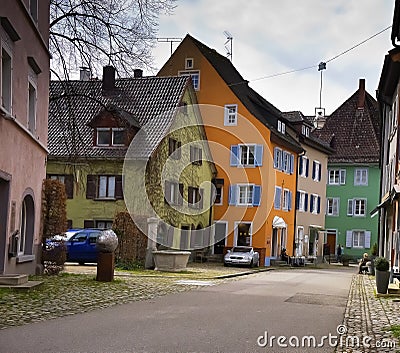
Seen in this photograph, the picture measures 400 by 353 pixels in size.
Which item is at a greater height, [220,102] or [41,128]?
[220,102]

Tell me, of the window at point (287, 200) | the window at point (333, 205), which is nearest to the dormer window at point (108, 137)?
the window at point (287, 200)

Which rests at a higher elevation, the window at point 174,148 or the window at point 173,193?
the window at point 174,148

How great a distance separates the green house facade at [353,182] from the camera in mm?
64750

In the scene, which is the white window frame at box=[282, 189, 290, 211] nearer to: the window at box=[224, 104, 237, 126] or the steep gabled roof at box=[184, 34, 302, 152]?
the steep gabled roof at box=[184, 34, 302, 152]

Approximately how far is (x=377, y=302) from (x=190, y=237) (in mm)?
24907

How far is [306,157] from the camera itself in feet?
184

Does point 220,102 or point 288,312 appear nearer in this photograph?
point 288,312

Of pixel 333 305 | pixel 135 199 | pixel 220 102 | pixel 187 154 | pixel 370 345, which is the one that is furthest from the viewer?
pixel 220 102

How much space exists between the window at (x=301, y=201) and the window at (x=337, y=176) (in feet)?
35.1

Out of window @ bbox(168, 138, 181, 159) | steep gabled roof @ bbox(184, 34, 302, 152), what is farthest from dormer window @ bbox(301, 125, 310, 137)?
window @ bbox(168, 138, 181, 159)

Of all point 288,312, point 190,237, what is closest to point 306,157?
point 190,237

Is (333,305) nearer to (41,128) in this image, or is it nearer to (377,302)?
(377,302)

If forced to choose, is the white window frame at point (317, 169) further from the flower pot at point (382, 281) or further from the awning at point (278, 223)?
the flower pot at point (382, 281)

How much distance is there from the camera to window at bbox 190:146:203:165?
43044 millimetres
